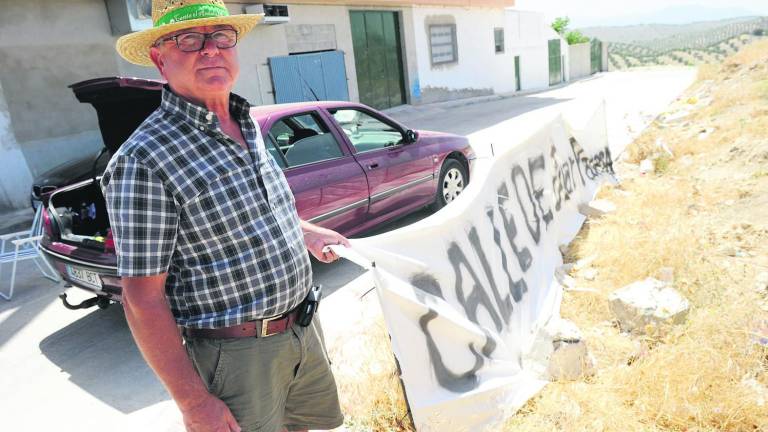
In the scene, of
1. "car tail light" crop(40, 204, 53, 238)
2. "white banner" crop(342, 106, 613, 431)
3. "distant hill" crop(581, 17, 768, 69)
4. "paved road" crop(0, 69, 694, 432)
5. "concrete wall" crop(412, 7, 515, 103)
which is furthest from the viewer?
"distant hill" crop(581, 17, 768, 69)

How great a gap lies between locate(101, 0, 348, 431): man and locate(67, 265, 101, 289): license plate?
2.17 metres

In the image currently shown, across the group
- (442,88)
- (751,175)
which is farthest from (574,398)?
(442,88)

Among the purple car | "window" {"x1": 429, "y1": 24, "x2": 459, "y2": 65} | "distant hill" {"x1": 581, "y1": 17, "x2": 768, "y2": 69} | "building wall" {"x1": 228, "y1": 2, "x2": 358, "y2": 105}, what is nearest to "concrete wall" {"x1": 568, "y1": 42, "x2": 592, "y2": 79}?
"distant hill" {"x1": 581, "y1": 17, "x2": 768, "y2": 69}

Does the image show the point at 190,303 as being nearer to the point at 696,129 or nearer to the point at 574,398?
the point at 574,398

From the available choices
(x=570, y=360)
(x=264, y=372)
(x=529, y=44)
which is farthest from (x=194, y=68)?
(x=529, y=44)

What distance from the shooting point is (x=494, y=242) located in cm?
317

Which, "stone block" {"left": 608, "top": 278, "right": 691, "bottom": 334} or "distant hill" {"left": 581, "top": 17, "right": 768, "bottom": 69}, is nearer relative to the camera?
"stone block" {"left": 608, "top": 278, "right": 691, "bottom": 334}

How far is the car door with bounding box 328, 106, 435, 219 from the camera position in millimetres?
4770

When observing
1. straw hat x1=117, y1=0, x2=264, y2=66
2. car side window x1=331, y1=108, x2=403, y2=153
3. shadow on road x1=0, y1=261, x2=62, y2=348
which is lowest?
shadow on road x1=0, y1=261, x2=62, y2=348

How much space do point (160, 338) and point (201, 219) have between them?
0.33 m

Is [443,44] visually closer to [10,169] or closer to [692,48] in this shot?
[10,169]

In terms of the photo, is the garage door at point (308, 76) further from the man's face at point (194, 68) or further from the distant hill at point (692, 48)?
the distant hill at point (692, 48)

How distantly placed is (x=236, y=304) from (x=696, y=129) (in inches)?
389

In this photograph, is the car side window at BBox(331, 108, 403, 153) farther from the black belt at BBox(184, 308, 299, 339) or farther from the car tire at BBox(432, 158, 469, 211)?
the black belt at BBox(184, 308, 299, 339)
